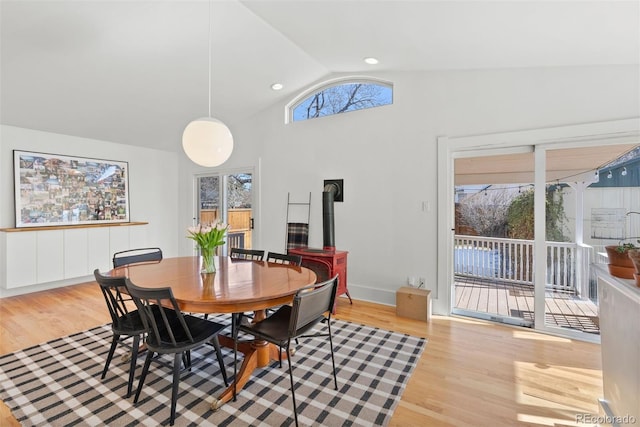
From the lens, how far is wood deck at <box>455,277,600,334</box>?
2.99 metres

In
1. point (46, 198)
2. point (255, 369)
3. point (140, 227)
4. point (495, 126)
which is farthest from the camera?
point (140, 227)

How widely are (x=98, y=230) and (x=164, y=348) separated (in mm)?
4051

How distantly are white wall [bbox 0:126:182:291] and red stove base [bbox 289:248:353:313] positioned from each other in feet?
11.7

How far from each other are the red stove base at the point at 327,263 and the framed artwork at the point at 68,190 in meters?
3.62

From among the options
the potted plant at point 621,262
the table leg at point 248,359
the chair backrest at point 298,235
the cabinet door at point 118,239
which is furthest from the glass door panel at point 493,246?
the cabinet door at point 118,239

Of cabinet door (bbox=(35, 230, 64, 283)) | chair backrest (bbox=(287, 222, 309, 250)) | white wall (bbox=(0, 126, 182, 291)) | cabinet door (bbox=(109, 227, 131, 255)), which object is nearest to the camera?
white wall (bbox=(0, 126, 182, 291))

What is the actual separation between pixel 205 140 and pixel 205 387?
1.88 meters

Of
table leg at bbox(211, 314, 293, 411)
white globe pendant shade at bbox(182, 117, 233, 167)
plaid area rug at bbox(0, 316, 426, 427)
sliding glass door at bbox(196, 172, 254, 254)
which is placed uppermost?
white globe pendant shade at bbox(182, 117, 233, 167)

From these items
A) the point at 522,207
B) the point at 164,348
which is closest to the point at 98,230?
the point at 164,348

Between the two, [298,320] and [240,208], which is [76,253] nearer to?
[240,208]

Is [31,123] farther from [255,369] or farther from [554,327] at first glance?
[554,327]

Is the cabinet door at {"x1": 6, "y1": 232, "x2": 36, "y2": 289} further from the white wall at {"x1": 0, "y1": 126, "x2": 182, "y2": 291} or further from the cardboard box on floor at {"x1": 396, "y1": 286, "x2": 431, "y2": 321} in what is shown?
the cardboard box on floor at {"x1": 396, "y1": 286, "x2": 431, "y2": 321}

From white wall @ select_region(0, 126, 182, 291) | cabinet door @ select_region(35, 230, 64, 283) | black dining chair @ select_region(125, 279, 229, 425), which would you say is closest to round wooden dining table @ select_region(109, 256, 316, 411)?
black dining chair @ select_region(125, 279, 229, 425)

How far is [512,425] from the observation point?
180 cm
